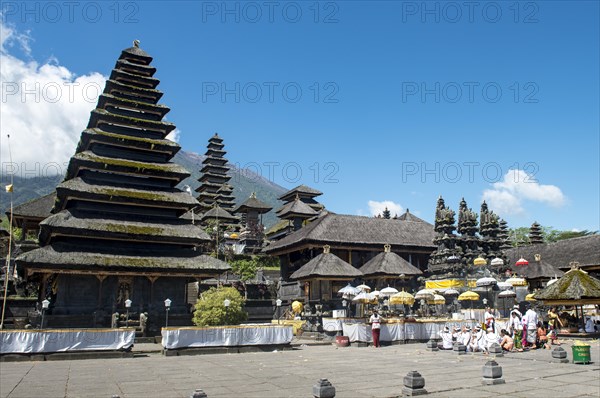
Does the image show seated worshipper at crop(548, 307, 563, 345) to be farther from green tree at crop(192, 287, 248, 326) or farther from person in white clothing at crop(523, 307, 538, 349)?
green tree at crop(192, 287, 248, 326)

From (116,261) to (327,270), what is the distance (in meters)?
13.9

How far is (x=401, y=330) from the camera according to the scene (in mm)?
24750

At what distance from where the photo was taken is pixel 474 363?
1659 cm

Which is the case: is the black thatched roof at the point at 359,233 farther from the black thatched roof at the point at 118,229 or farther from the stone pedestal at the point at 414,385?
the stone pedestal at the point at 414,385

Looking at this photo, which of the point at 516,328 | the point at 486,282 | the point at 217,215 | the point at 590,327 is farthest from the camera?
the point at 217,215

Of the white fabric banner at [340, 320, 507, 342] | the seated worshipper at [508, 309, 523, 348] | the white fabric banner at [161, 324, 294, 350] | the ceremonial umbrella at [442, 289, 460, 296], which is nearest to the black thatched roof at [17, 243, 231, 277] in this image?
the white fabric banner at [161, 324, 294, 350]

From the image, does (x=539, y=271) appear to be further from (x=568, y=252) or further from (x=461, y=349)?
(x=461, y=349)

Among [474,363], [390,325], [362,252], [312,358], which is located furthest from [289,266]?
[474,363]

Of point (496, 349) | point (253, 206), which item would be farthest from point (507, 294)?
point (253, 206)

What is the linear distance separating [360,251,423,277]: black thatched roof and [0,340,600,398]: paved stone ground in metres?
17.8

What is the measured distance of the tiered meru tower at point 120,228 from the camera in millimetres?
29281

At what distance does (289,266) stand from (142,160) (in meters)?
17.6

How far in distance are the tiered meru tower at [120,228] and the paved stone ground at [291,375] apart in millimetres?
10869

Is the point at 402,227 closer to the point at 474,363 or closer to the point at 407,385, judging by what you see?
the point at 474,363
